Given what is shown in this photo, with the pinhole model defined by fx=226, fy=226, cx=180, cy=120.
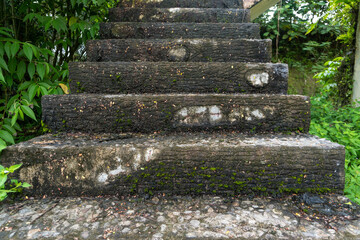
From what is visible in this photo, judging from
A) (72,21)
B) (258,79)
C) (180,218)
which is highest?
(72,21)

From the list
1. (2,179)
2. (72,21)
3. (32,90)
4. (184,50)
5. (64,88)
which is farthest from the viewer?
(72,21)

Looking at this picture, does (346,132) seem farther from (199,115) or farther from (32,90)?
(32,90)

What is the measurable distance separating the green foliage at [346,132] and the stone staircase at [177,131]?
1.26 ft

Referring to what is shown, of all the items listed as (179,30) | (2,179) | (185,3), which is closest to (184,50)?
(179,30)

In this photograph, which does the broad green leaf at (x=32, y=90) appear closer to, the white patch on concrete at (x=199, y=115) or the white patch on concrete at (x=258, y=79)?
the white patch on concrete at (x=199, y=115)

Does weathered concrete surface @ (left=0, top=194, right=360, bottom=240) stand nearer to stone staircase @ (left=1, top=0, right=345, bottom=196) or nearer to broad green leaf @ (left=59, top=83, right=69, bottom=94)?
stone staircase @ (left=1, top=0, right=345, bottom=196)

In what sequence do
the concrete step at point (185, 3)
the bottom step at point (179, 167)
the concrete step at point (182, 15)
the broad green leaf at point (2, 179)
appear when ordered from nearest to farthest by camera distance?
1. the broad green leaf at point (2, 179)
2. the bottom step at point (179, 167)
3. the concrete step at point (182, 15)
4. the concrete step at point (185, 3)

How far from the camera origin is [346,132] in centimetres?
180

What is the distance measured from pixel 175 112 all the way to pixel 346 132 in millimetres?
1435

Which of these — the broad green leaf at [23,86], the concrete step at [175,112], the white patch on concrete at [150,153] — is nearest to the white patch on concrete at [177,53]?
the concrete step at [175,112]

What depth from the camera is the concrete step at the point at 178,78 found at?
4.99 feet

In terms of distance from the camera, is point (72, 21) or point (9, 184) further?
point (72, 21)

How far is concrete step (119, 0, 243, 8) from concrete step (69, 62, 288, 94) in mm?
1214

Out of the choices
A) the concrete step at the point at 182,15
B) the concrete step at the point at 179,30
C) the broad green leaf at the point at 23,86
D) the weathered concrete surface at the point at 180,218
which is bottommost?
the weathered concrete surface at the point at 180,218
